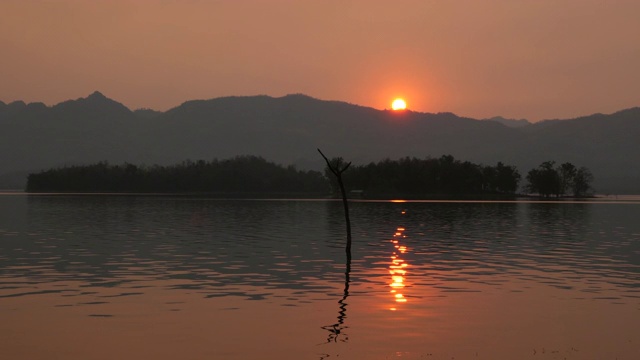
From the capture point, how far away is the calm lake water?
89.4 ft

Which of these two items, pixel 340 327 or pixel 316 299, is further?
pixel 316 299

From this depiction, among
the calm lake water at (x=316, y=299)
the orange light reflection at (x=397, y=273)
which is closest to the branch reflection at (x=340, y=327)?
the calm lake water at (x=316, y=299)

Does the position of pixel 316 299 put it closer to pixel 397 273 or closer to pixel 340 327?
pixel 340 327

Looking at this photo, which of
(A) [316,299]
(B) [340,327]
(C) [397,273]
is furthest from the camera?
(C) [397,273]

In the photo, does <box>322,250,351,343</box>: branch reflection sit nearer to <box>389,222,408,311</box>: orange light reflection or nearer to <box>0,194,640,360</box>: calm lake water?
<box>0,194,640,360</box>: calm lake water

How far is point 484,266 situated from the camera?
51.8 m

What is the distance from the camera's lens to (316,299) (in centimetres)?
3728

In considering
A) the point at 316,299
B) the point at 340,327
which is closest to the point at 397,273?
the point at 316,299

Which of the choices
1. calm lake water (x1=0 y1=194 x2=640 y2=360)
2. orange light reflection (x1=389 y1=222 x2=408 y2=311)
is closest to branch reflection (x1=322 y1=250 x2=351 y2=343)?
calm lake water (x1=0 y1=194 x2=640 y2=360)

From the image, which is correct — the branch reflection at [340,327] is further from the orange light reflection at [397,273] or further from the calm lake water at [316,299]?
the orange light reflection at [397,273]

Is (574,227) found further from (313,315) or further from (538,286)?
(313,315)

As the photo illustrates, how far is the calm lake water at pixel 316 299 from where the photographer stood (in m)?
27.2

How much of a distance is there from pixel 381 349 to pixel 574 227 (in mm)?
75481

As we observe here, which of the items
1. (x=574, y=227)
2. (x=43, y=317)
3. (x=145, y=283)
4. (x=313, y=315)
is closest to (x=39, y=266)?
(x=145, y=283)
